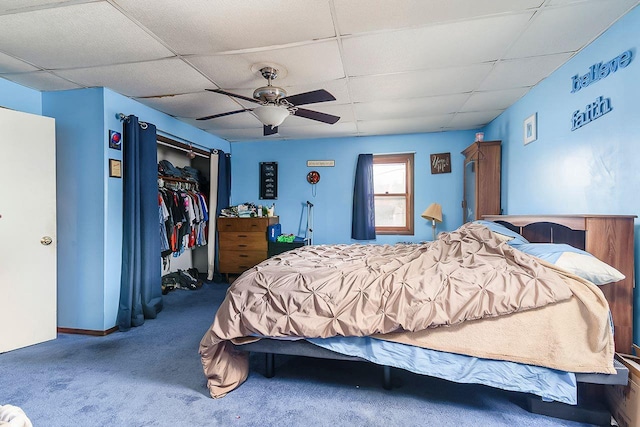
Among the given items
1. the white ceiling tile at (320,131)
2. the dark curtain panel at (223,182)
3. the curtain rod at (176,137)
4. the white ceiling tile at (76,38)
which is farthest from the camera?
the dark curtain panel at (223,182)

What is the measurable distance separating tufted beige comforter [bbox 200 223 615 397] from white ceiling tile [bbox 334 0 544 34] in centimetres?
140

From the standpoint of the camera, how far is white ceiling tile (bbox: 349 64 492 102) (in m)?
2.45

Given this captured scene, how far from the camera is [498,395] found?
69.2 inches

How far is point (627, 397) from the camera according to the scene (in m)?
1.43

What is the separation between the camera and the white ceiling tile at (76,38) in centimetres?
171

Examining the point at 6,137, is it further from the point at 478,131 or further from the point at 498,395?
the point at 478,131

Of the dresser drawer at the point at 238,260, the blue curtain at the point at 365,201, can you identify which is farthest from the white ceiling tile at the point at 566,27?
the dresser drawer at the point at 238,260

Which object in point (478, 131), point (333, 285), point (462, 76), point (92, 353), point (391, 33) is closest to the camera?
point (333, 285)

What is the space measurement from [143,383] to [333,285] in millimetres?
1428

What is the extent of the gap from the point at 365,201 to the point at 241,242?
6.54ft

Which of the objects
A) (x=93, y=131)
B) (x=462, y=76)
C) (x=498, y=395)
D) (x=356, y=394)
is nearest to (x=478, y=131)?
(x=462, y=76)

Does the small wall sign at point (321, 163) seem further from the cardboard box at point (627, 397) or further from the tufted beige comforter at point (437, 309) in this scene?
the cardboard box at point (627, 397)

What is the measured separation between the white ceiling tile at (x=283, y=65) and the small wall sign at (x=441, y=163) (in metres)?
2.38

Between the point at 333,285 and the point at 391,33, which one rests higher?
the point at 391,33
